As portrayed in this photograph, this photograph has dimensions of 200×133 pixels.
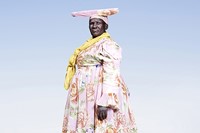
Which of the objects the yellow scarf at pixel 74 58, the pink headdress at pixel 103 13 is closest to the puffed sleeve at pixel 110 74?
the yellow scarf at pixel 74 58

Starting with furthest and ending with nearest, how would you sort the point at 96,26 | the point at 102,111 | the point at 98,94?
the point at 96,26, the point at 98,94, the point at 102,111

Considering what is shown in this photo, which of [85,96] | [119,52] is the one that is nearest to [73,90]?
[85,96]

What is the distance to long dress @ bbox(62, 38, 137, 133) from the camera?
8.16 m

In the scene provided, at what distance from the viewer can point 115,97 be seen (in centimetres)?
815

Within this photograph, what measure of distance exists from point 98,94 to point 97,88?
0.27ft

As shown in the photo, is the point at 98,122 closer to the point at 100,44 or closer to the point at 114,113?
the point at 114,113

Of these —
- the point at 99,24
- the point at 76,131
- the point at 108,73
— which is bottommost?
the point at 76,131

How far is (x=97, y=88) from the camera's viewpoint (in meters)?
8.27

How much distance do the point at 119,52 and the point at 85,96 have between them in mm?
674

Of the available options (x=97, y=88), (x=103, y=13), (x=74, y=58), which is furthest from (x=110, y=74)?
(x=103, y=13)

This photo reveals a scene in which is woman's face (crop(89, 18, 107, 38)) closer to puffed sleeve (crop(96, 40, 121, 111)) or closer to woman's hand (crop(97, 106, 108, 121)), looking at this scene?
puffed sleeve (crop(96, 40, 121, 111))

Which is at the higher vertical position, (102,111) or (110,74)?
(110,74)

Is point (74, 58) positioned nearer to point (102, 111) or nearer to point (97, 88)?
point (97, 88)
